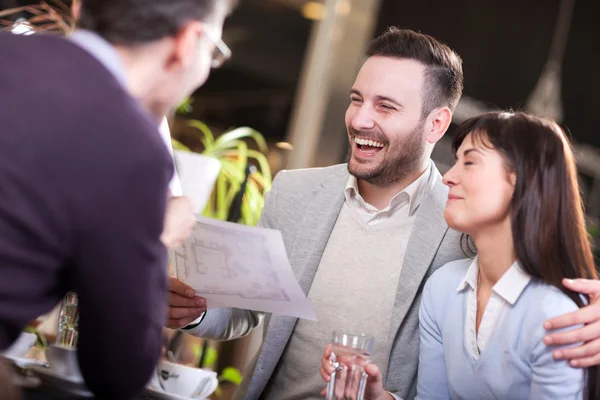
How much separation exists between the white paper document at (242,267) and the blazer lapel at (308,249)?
1.27 ft

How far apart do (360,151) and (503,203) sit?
67 cm

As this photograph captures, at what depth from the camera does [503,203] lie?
1.63 metres

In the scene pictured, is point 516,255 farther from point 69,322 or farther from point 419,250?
point 69,322

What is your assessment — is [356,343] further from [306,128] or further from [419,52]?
[306,128]

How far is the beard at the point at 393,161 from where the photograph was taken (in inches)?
86.1

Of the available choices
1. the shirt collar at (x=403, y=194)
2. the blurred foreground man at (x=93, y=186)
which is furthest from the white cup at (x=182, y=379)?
the shirt collar at (x=403, y=194)

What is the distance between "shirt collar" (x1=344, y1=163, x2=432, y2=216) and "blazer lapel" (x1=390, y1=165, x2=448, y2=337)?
49 millimetres

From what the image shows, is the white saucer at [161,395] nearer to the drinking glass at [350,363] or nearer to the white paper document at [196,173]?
the drinking glass at [350,363]

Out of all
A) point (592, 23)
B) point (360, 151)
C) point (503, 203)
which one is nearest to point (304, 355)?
point (360, 151)

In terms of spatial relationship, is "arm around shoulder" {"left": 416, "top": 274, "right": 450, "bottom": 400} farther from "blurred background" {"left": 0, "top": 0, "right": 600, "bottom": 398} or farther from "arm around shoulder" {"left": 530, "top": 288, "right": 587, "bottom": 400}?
"blurred background" {"left": 0, "top": 0, "right": 600, "bottom": 398}

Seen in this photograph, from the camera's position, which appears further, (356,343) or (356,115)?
(356,115)

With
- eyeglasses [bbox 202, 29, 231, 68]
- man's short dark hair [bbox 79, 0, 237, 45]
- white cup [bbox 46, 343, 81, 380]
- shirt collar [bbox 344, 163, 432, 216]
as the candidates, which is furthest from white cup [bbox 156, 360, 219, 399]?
→ shirt collar [bbox 344, 163, 432, 216]

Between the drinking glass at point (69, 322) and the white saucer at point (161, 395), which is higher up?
the drinking glass at point (69, 322)

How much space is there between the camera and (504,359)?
1586 millimetres
